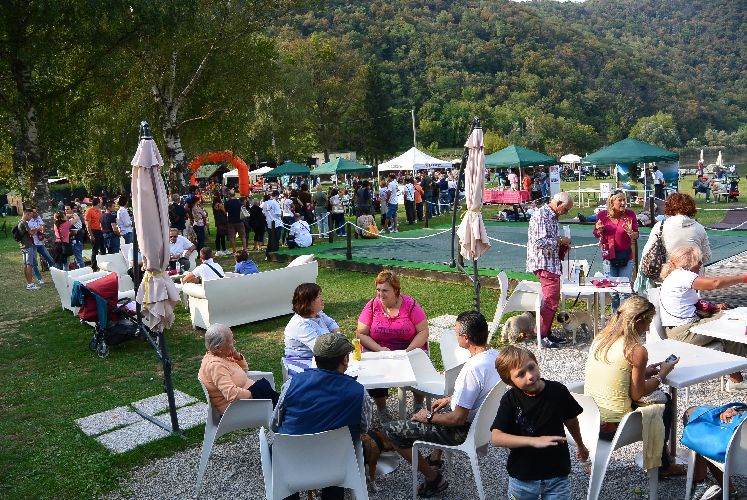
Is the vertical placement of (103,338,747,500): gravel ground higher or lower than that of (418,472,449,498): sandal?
lower

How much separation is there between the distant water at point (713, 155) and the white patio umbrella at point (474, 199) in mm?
66946

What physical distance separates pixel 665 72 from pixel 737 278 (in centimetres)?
12687

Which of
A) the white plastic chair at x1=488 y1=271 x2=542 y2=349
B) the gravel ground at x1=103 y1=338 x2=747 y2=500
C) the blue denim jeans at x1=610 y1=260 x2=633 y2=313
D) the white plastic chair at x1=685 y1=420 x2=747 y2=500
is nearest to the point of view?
the white plastic chair at x1=685 y1=420 x2=747 y2=500

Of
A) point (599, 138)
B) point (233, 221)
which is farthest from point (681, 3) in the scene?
point (233, 221)

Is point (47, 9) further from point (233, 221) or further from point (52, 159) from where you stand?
point (233, 221)

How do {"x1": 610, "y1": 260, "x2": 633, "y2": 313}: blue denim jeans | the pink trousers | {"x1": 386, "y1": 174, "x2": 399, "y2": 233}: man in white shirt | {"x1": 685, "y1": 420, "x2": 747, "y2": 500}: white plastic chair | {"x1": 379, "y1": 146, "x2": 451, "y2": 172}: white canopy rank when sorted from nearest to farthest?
{"x1": 685, "y1": 420, "x2": 747, "y2": 500}: white plastic chair < the pink trousers < {"x1": 610, "y1": 260, "x2": 633, "y2": 313}: blue denim jeans < {"x1": 386, "y1": 174, "x2": 399, "y2": 233}: man in white shirt < {"x1": 379, "y1": 146, "x2": 451, "y2": 172}: white canopy

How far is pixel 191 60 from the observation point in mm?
22359

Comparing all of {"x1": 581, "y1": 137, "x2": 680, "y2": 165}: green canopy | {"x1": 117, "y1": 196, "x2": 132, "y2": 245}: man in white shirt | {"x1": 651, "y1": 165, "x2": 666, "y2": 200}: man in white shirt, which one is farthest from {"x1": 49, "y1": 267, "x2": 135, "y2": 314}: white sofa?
{"x1": 651, "y1": 165, "x2": 666, "y2": 200}: man in white shirt

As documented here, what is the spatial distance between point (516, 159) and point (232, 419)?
1948cm

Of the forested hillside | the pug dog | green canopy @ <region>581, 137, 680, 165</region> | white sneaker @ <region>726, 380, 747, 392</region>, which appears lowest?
white sneaker @ <region>726, 380, 747, 392</region>

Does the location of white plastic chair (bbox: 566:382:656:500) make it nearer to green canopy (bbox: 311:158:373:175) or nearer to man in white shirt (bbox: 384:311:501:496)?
man in white shirt (bbox: 384:311:501:496)

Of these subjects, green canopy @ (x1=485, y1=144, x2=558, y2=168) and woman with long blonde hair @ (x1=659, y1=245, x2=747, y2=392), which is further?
green canopy @ (x1=485, y1=144, x2=558, y2=168)

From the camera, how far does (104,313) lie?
830cm

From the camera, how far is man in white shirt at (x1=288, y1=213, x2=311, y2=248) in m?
16.9
